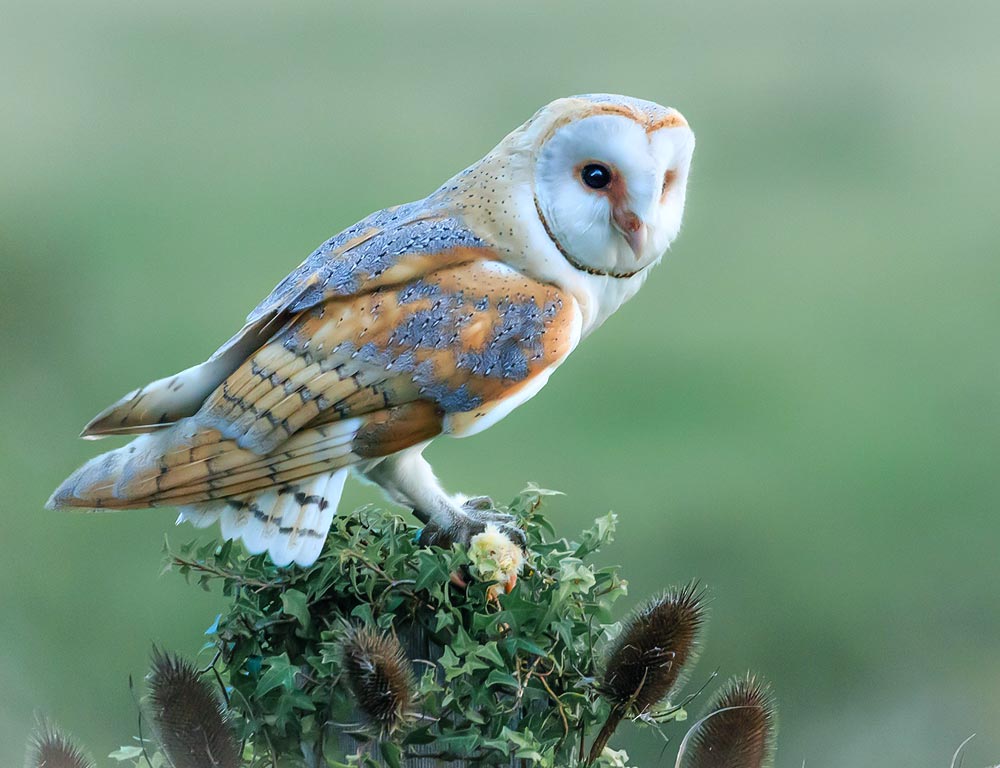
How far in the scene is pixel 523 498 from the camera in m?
1.47

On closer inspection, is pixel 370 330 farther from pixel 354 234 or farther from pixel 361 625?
pixel 361 625

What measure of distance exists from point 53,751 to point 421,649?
384 millimetres

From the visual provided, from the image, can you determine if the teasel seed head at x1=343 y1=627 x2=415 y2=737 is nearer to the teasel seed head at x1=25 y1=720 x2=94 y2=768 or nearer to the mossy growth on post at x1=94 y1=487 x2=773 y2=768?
the mossy growth on post at x1=94 y1=487 x2=773 y2=768

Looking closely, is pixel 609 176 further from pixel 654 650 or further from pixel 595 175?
pixel 654 650

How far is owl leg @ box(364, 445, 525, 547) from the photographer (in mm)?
1419

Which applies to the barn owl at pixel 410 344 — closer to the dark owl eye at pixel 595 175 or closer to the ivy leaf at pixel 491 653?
the dark owl eye at pixel 595 175

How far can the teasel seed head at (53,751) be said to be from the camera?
46.4 inches

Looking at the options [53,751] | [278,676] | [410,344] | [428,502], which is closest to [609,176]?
[410,344]

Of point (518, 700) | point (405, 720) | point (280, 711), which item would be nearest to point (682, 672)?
point (518, 700)

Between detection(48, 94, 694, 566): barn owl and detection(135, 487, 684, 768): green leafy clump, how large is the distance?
0.06 m

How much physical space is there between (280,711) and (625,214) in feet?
2.24

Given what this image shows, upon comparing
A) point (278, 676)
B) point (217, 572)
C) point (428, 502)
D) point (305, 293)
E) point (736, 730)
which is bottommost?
point (736, 730)

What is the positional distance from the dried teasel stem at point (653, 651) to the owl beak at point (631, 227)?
1.36ft

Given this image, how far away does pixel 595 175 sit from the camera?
1418 millimetres
